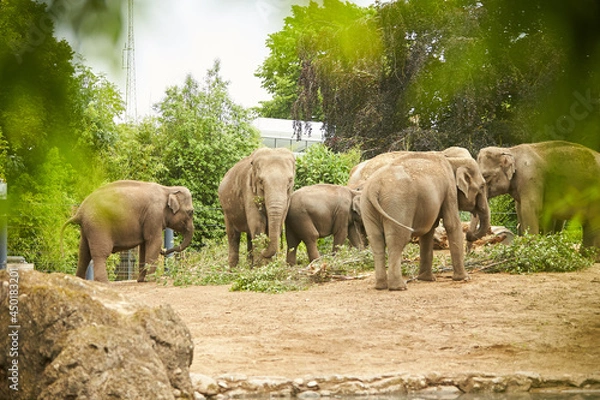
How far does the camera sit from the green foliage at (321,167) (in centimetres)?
1870

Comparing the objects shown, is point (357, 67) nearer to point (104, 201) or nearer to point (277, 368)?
point (104, 201)

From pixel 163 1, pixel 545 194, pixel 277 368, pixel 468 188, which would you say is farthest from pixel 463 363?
pixel 545 194

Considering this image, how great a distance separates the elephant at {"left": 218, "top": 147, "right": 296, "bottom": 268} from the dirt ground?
2.13 meters

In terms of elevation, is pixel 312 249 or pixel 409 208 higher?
pixel 409 208

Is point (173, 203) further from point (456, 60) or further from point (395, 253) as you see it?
point (456, 60)

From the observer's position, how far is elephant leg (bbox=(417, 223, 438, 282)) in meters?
10.6

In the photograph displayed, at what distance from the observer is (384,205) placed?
9.81m

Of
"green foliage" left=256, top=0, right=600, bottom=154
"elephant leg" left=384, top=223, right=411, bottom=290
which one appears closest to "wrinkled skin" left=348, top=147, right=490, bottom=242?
"elephant leg" left=384, top=223, right=411, bottom=290

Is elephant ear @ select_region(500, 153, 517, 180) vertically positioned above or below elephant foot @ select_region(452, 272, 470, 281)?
above

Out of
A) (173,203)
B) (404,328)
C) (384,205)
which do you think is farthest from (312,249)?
(404,328)

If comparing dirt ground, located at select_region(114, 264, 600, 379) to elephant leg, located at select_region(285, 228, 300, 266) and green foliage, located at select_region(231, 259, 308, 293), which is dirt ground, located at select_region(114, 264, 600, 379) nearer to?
green foliage, located at select_region(231, 259, 308, 293)

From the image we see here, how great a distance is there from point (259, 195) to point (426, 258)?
10.3 feet

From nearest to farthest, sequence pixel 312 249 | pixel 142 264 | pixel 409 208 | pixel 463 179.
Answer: pixel 409 208, pixel 463 179, pixel 312 249, pixel 142 264

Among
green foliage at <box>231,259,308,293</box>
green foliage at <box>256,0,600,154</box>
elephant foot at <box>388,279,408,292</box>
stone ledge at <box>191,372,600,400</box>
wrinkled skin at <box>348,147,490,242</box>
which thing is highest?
green foliage at <box>256,0,600,154</box>
